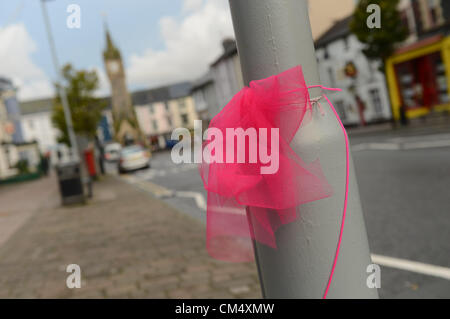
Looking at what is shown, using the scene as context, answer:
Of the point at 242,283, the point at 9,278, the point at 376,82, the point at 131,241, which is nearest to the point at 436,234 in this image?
→ the point at 242,283

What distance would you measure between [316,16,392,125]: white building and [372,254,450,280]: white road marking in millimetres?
22312

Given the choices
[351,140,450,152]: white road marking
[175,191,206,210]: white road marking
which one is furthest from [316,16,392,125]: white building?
[175,191,206,210]: white road marking

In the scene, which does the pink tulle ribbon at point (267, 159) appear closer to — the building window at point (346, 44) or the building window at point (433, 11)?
the building window at point (433, 11)

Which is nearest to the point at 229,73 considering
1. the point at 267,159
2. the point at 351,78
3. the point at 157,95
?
the point at 157,95

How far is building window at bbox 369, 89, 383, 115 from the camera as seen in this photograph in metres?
26.3

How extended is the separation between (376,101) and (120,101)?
15574 millimetres

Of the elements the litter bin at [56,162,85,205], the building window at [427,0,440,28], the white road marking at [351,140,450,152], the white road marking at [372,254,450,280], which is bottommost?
the white road marking at [372,254,450,280]

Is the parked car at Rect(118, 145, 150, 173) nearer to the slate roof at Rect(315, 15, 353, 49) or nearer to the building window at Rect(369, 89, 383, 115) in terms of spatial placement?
the slate roof at Rect(315, 15, 353, 49)

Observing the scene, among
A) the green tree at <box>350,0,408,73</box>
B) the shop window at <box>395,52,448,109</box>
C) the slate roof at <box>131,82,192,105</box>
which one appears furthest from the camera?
the slate roof at <box>131,82,192,105</box>

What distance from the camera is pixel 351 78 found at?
1109 inches

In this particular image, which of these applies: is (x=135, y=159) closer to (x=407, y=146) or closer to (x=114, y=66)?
(x=114, y=66)

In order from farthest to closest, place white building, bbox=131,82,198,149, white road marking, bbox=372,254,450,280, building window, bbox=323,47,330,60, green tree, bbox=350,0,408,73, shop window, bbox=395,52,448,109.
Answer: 1. building window, bbox=323,47,330,60
2. shop window, bbox=395,52,448,109
3. white building, bbox=131,82,198,149
4. green tree, bbox=350,0,408,73
5. white road marking, bbox=372,254,450,280
